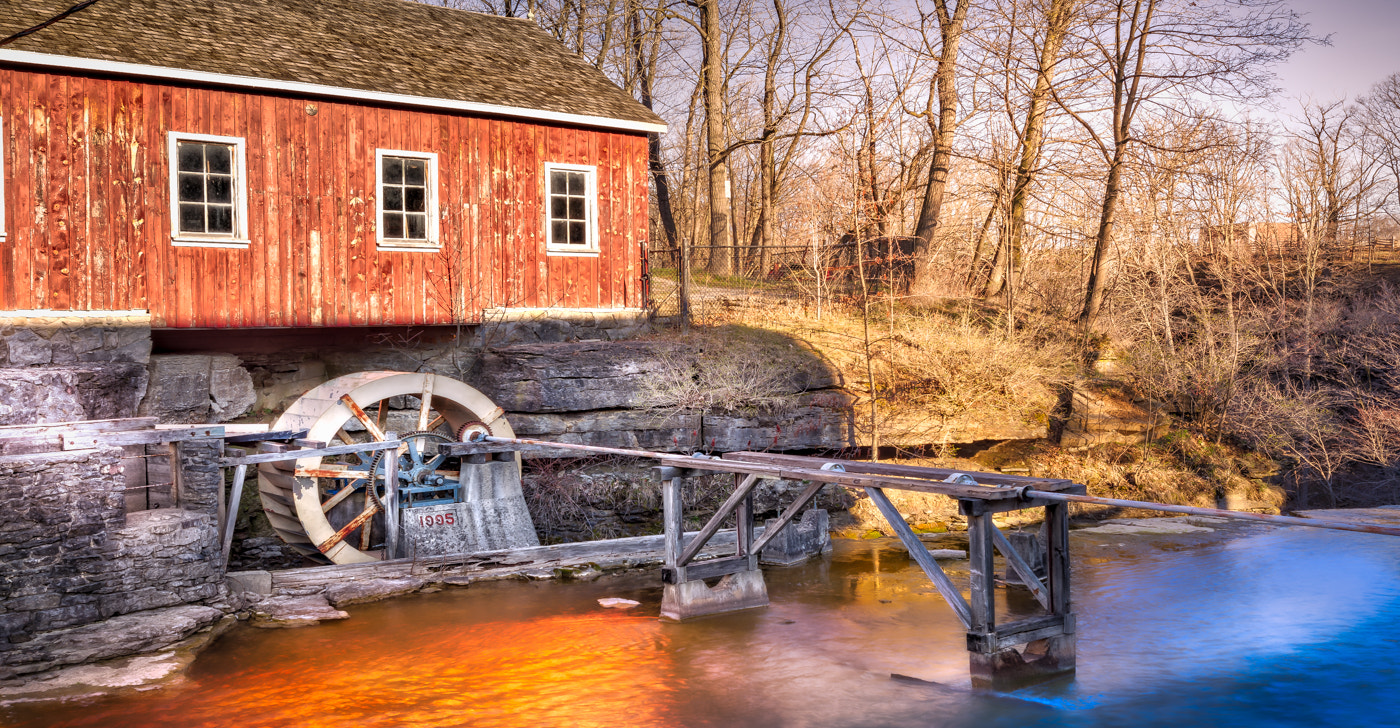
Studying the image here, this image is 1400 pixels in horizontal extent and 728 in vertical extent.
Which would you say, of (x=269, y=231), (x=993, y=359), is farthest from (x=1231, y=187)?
(x=269, y=231)

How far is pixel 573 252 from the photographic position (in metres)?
14.6

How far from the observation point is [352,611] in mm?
9023

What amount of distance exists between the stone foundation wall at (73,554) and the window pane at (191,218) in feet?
16.8

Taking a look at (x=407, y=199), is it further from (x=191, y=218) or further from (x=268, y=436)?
(x=268, y=436)

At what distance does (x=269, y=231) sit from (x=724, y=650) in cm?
777

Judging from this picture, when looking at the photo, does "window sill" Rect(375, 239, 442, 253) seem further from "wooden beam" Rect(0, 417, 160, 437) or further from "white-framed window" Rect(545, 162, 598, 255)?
"wooden beam" Rect(0, 417, 160, 437)

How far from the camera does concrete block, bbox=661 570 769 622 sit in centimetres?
888

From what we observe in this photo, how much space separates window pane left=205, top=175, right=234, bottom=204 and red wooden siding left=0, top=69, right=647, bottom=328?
0.78 feet

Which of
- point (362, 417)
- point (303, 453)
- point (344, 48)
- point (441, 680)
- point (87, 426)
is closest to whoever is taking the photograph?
point (441, 680)

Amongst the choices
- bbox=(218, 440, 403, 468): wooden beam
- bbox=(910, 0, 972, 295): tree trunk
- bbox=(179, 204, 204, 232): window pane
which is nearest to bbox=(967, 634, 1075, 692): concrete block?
bbox=(218, 440, 403, 468): wooden beam

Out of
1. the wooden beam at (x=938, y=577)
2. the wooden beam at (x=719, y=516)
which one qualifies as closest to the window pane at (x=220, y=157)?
the wooden beam at (x=719, y=516)

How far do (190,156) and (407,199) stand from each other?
2509 mm

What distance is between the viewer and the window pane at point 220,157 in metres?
12.3

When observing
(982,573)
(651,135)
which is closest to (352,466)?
(982,573)
